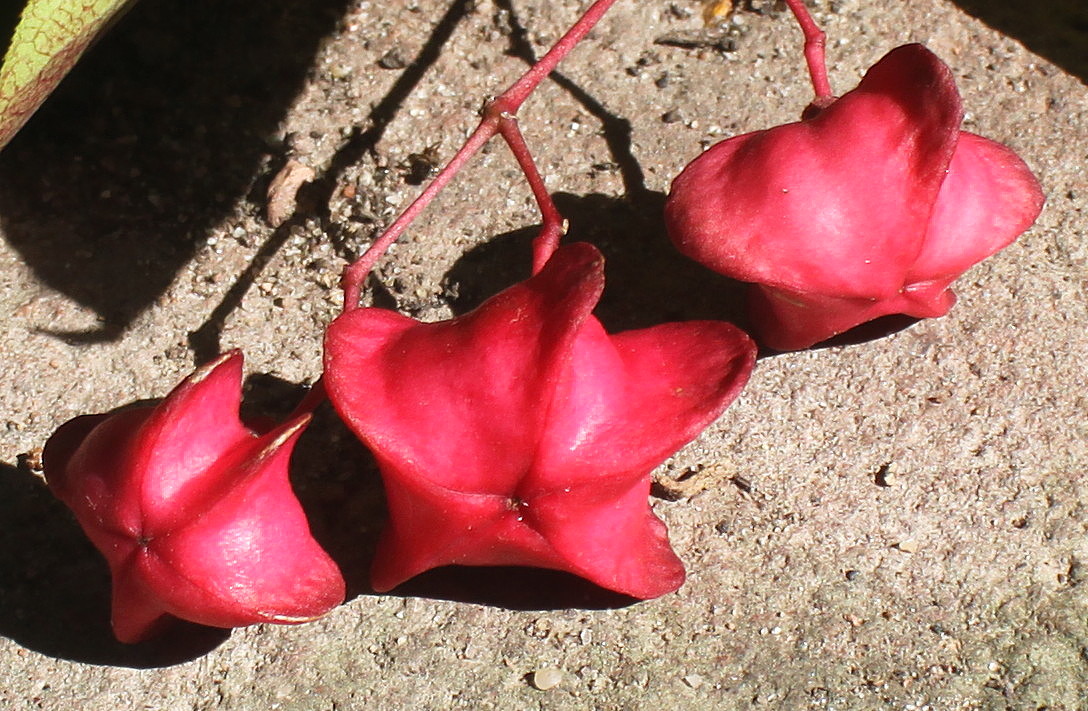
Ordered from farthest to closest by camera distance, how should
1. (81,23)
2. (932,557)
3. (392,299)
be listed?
1. (392,299)
2. (932,557)
3. (81,23)

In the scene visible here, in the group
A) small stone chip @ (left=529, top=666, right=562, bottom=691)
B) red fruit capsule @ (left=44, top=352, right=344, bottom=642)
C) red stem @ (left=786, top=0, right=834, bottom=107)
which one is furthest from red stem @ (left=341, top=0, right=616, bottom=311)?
small stone chip @ (left=529, top=666, right=562, bottom=691)

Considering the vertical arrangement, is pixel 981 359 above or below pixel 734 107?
below

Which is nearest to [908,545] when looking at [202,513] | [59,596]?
[202,513]

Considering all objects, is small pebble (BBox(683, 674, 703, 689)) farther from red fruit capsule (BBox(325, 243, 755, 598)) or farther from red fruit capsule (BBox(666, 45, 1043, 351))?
red fruit capsule (BBox(666, 45, 1043, 351))

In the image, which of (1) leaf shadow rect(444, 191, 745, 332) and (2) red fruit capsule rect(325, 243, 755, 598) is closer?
(2) red fruit capsule rect(325, 243, 755, 598)

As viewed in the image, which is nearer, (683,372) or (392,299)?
(683,372)

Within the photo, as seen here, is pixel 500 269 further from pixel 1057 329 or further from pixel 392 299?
pixel 1057 329

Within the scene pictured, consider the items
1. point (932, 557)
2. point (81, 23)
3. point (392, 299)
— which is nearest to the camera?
point (81, 23)

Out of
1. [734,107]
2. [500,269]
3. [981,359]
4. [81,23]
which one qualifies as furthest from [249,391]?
[981,359]
